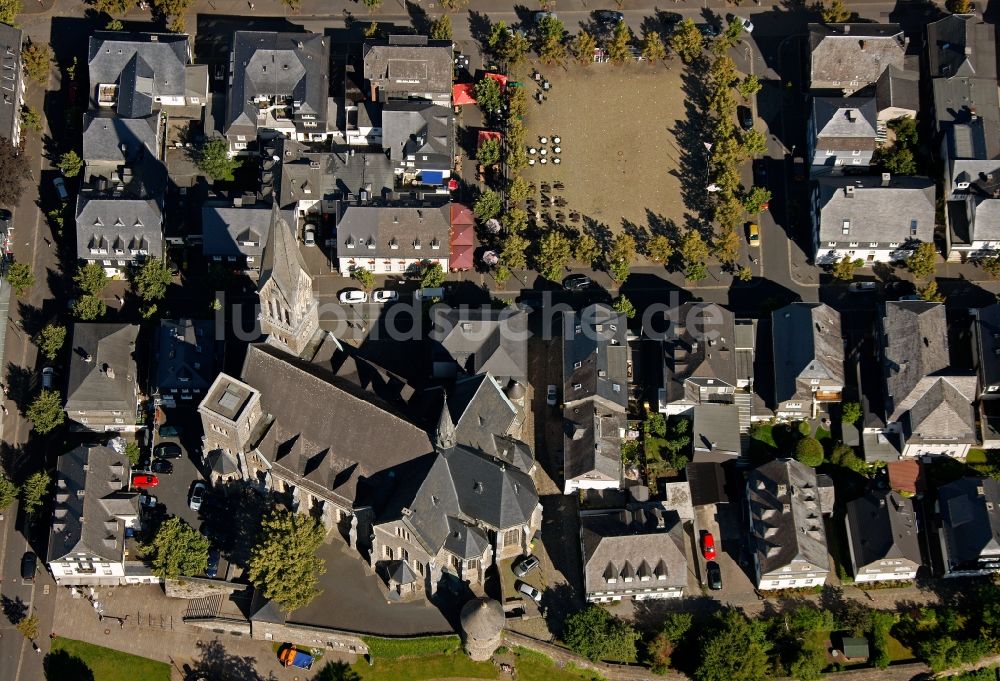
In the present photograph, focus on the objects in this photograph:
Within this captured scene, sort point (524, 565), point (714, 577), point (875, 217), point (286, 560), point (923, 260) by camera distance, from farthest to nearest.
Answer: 1. point (875, 217)
2. point (923, 260)
3. point (714, 577)
4. point (524, 565)
5. point (286, 560)

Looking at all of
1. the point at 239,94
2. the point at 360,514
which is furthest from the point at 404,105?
the point at 360,514

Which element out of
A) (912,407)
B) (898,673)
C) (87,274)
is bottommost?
(898,673)

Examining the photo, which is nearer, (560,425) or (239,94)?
(560,425)

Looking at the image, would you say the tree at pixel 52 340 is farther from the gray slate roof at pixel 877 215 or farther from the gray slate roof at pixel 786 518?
the gray slate roof at pixel 877 215

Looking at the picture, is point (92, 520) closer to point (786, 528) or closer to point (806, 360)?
point (786, 528)

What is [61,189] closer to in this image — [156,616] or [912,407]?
[156,616]

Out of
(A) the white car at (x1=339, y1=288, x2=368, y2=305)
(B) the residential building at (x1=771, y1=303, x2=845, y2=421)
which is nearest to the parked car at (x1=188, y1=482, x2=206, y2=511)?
(A) the white car at (x1=339, y1=288, x2=368, y2=305)

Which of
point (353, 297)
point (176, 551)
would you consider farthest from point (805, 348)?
point (176, 551)
